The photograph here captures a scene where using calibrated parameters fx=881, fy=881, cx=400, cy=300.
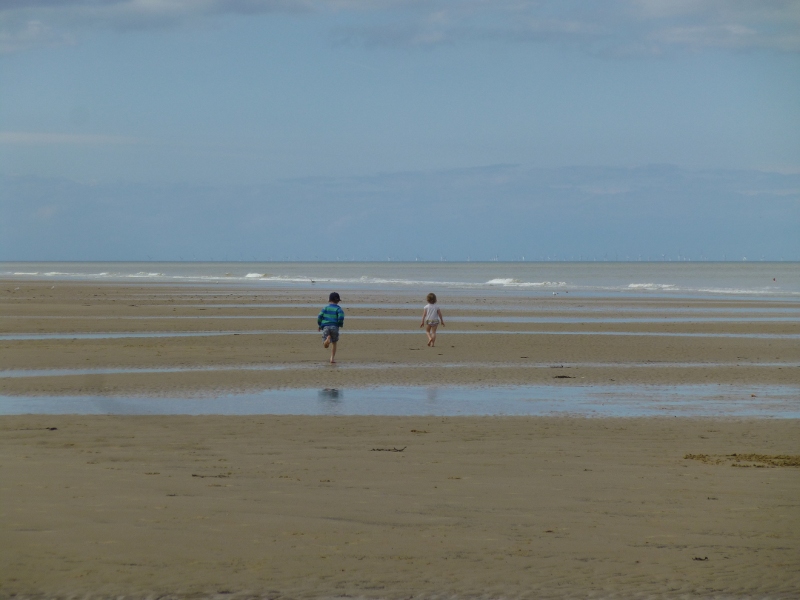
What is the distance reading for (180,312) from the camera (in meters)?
33.9

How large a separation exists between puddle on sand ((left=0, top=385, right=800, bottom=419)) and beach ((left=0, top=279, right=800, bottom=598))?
16.7 inches

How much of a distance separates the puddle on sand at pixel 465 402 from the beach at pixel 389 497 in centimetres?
42

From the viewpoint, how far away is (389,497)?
7.24m

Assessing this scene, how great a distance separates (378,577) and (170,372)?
12.2 metres

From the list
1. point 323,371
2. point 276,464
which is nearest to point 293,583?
point 276,464

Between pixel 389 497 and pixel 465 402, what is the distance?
6169 mm

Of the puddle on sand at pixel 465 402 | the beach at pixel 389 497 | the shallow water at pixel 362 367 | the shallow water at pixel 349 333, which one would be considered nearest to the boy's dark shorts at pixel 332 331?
the shallow water at pixel 362 367

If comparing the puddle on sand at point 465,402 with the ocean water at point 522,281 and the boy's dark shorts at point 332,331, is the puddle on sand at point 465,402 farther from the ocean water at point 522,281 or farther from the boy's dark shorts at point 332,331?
the ocean water at point 522,281

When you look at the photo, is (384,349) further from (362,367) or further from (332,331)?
(362,367)

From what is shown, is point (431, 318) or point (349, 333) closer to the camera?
point (431, 318)

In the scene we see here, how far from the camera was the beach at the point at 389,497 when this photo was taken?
546 cm

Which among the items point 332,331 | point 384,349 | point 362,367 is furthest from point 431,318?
point 362,367

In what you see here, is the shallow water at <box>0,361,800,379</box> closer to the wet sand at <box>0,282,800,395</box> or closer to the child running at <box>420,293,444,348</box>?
the wet sand at <box>0,282,800,395</box>

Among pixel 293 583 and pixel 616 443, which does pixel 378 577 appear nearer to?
pixel 293 583
